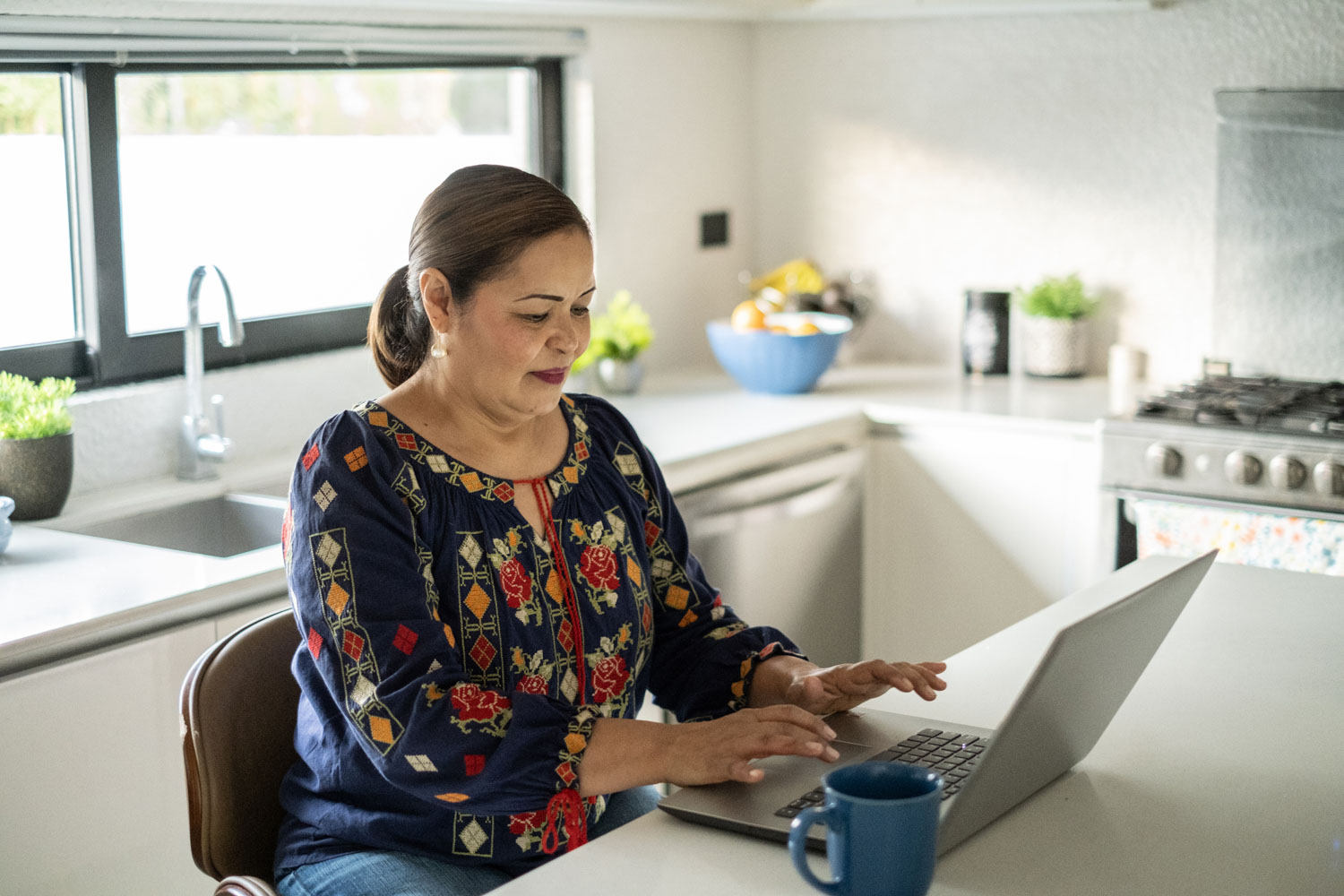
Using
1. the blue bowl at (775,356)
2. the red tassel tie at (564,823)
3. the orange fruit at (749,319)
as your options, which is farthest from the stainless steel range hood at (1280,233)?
the red tassel tie at (564,823)

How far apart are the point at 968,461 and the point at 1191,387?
18.8 inches

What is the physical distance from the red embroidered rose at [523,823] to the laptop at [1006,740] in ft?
0.78

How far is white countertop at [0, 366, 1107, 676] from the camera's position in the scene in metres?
1.76

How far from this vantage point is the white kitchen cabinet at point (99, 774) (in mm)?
1676

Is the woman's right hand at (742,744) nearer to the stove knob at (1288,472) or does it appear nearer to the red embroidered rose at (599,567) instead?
the red embroidered rose at (599,567)

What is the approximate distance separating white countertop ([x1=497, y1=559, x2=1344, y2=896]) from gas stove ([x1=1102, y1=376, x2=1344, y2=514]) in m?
0.97

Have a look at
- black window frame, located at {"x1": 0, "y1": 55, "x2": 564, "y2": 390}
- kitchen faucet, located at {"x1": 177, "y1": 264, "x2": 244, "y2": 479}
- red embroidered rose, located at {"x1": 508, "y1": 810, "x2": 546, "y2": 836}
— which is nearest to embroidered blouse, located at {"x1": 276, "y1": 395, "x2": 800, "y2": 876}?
red embroidered rose, located at {"x1": 508, "y1": 810, "x2": 546, "y2": 836}

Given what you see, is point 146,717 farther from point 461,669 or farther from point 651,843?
point 651,843

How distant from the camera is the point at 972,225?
3.57 meters

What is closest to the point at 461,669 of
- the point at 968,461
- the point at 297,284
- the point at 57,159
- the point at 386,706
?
the point at 386,706

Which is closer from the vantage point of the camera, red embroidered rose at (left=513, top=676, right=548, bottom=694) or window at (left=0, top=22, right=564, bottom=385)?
red embroidered rose at (left=513, top=676, right=548, bottom=694)

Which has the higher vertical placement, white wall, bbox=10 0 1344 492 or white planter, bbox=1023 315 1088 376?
white wall, bbox=10 0 1344 492

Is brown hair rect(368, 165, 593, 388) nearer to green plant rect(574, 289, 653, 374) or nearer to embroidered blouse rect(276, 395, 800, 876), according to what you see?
embroidered blouse rect(276, 395, 800, 876)

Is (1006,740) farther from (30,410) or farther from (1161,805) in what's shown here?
(30,410)
